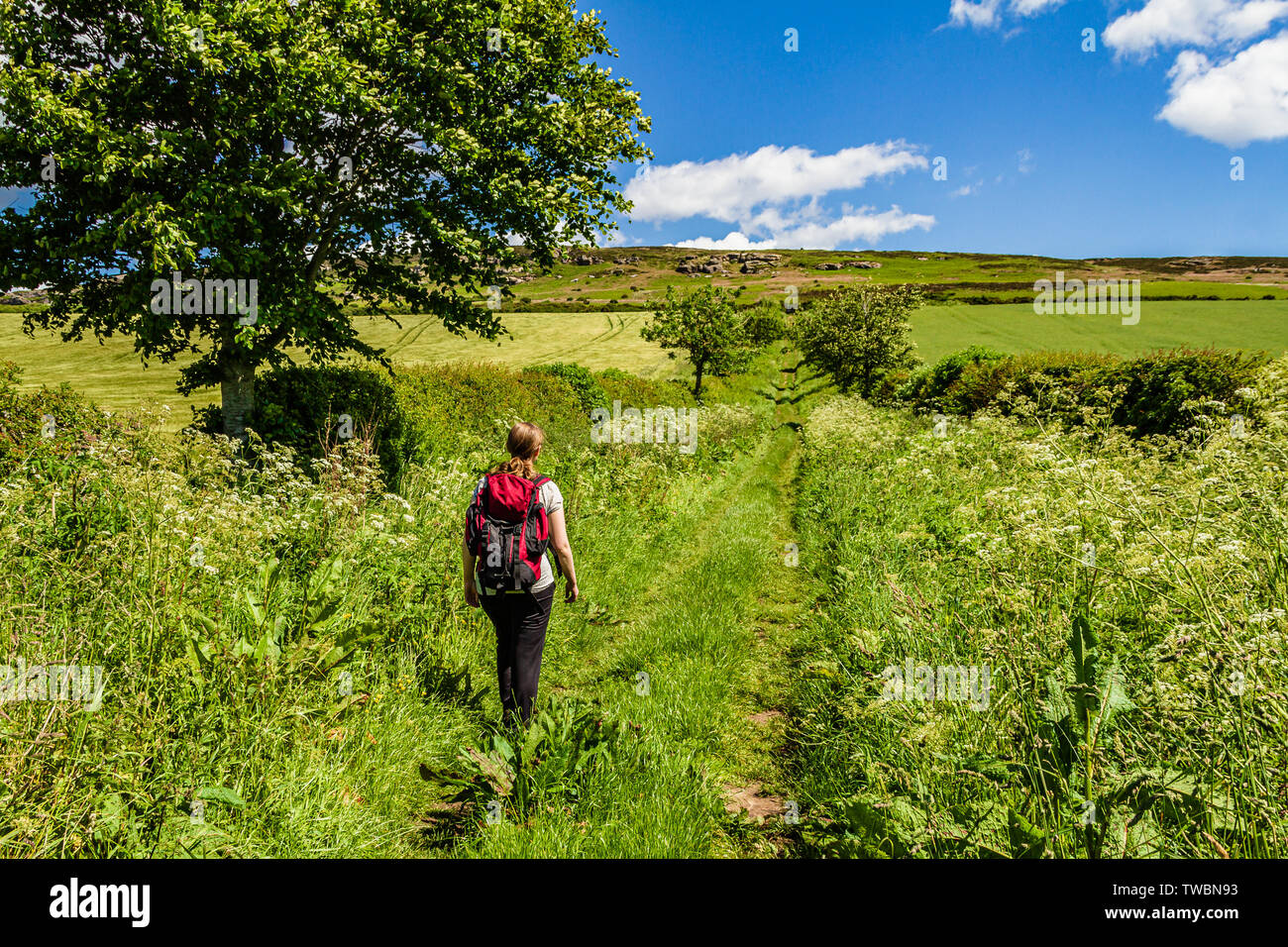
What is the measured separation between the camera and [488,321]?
10766 millimetres

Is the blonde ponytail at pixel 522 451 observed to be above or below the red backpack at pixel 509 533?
above

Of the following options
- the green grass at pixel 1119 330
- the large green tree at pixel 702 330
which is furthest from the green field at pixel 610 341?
the large green tree at pixel 702 330

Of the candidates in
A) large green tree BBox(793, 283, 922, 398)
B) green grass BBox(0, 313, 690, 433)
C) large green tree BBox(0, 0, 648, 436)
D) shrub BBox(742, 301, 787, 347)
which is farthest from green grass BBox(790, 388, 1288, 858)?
shrub BBox(742, 301, 787, 347)

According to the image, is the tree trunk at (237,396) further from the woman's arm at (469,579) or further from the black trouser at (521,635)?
the black trouser at (521,635)

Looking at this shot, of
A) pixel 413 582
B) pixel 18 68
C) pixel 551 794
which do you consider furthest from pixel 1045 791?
pixel 18 68

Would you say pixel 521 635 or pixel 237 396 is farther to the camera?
pixel 237 396

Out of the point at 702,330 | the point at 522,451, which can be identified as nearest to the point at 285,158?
the point at 522,451

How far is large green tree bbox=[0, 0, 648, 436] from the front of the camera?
7328 millimetres

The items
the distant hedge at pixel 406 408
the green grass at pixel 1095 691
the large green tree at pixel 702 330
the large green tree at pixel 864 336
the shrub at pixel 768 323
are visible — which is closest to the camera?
the green grass at pixel 1095 691

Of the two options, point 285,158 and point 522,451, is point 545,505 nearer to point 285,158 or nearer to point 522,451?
point 522,451

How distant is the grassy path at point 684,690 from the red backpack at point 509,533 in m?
1.40

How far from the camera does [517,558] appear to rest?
12.5ft

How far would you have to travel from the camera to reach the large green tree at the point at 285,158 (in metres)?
7.33

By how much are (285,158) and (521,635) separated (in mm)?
9462
